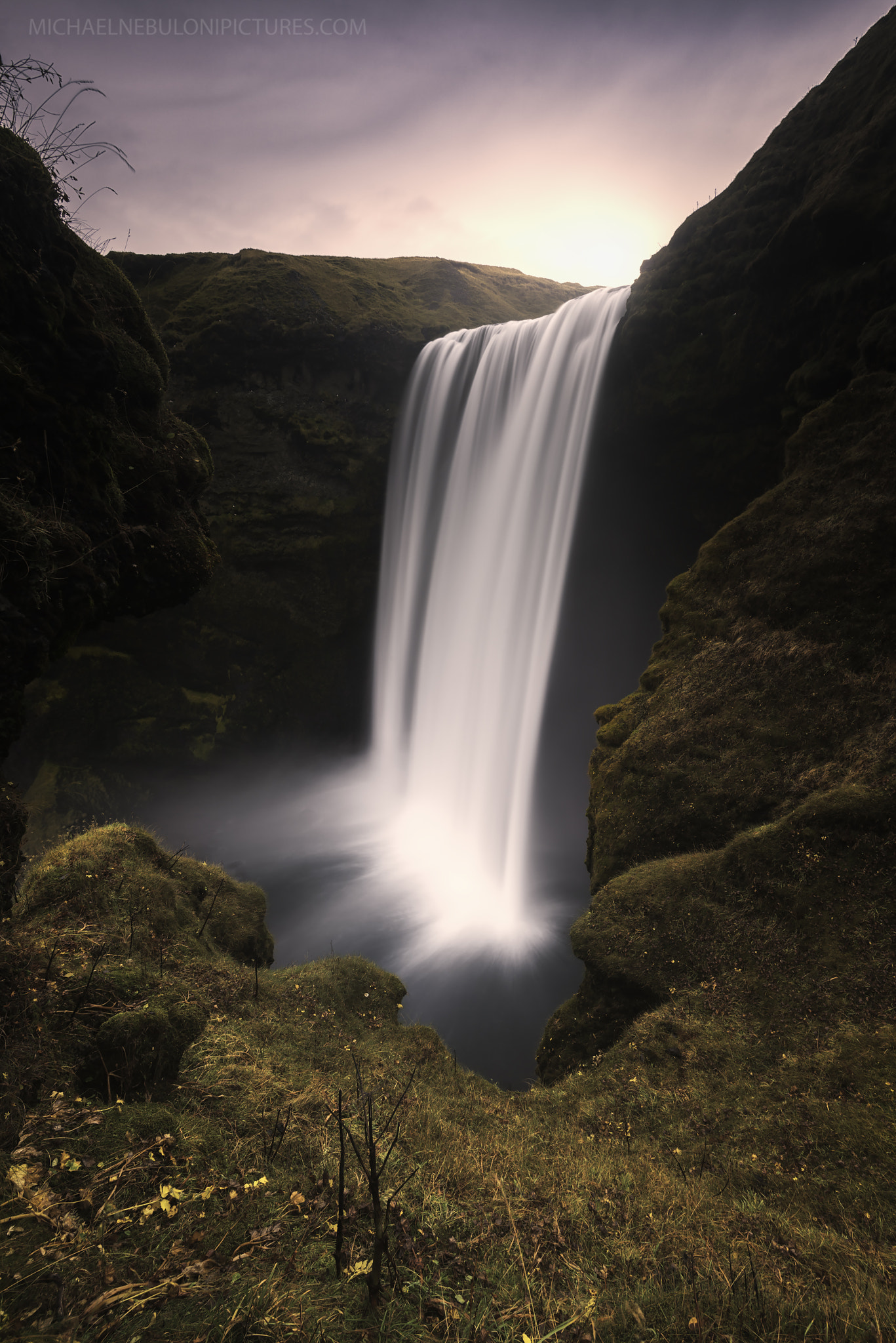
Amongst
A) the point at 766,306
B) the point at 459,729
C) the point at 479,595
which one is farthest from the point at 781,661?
the point at 459,729

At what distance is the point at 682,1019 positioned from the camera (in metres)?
5.72

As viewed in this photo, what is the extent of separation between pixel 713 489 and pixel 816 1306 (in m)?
13.3

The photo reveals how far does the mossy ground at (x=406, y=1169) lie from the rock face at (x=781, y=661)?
704 mm

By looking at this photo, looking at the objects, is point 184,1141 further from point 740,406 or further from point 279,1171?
point 740,406

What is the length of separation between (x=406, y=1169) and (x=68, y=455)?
20.3 feet

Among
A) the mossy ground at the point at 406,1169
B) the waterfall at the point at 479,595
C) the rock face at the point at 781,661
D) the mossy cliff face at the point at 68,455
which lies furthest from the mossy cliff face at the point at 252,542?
the mossy ground at the point at 406,1169

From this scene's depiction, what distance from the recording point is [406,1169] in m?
3.51

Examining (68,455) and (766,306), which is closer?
(68,455)

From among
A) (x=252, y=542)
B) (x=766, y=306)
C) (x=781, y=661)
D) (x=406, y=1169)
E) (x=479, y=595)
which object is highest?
(x=766, y=306)

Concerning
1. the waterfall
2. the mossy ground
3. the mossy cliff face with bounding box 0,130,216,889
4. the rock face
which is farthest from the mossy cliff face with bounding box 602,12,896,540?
the mossy cliff face with bounding box 0,130,216,889

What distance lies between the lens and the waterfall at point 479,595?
14.9 meters

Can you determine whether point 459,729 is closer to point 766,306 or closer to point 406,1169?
point 766,306

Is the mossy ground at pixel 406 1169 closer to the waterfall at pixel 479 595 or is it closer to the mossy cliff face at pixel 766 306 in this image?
the waterfall at pixel 479 595

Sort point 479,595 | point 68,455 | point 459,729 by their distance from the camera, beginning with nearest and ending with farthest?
point 68,455 → point 479,595 → point 459,729
